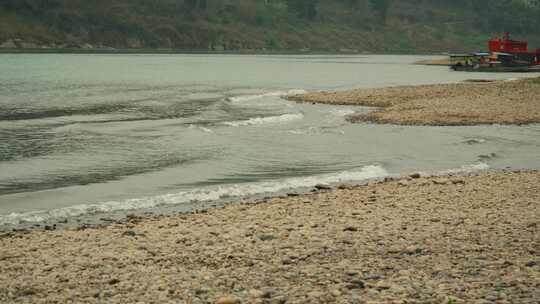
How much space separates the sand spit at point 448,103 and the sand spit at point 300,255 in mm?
20271

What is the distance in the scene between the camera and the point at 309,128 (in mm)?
35062

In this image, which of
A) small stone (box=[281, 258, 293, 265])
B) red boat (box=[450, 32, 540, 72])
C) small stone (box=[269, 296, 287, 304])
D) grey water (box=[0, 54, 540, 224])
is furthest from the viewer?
red boat (box=[450, 32, 540, 72])

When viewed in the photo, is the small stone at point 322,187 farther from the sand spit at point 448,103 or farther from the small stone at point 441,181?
the sand spit at point 448,103

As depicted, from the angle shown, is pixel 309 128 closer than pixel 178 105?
Yes

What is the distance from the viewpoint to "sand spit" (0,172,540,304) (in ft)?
31.5

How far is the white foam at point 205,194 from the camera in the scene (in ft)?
54.7

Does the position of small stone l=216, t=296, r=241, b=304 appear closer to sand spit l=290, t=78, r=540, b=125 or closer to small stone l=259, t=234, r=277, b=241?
small stone l=259, t=234, r=277, b=241

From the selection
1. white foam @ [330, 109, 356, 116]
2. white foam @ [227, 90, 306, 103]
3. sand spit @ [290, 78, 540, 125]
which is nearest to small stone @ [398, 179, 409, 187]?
sand spit @ [290, 78, 540, 125]

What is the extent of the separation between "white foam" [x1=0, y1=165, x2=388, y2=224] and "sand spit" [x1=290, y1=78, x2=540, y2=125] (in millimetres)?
Result: 14452

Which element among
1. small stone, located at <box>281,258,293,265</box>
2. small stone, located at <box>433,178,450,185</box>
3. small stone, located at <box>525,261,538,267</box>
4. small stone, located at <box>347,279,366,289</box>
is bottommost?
small stone, located at <box>433,178,450,185</box>

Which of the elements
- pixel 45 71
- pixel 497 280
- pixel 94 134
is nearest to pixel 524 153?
pixel 497 280

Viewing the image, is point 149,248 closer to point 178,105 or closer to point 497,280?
point 497,280

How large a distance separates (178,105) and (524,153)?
2871cm

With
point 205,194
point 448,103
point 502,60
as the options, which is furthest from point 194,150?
point 502,60
